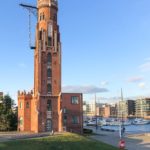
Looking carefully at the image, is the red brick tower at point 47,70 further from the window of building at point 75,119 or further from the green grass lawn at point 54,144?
the green grass lawn at point 54,144

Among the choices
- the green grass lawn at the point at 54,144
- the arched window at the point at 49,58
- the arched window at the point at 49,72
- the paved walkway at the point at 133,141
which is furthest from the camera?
the arched window at the point at 49,58

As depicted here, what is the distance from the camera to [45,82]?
267 feet

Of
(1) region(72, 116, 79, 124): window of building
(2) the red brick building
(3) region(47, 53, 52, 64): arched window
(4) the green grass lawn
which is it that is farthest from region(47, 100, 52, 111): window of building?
(4) the green grass lawn

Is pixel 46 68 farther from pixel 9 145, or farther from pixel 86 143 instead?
pixel 9 145

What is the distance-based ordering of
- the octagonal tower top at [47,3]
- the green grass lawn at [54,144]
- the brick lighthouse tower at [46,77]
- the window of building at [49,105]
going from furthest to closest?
the octagonal tower top at [47,3] → the window of building at [49,105] → the brick lighthouse tower at [46,77] → the green grass lawn at [54,144]

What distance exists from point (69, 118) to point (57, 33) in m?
21.0

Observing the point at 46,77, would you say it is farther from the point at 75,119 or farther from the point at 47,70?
the point at 75,119

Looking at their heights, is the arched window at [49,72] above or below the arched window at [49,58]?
below

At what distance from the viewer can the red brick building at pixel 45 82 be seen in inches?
3155

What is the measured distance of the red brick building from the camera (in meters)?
80.1

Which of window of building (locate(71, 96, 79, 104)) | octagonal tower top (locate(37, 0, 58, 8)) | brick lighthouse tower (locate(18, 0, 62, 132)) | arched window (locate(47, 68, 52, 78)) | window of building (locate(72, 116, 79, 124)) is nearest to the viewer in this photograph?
brick lighthouse tower (locate(18, 0, 62, 132))

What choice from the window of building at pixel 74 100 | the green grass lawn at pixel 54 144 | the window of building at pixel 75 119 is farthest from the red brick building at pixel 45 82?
the green grass lawn at pixel 54 144

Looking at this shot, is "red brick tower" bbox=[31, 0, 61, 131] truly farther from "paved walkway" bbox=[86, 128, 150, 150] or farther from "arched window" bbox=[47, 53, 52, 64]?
"paved walkway" bbox=[86, 128, 150, 150]

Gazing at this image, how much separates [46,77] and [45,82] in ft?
3.81
